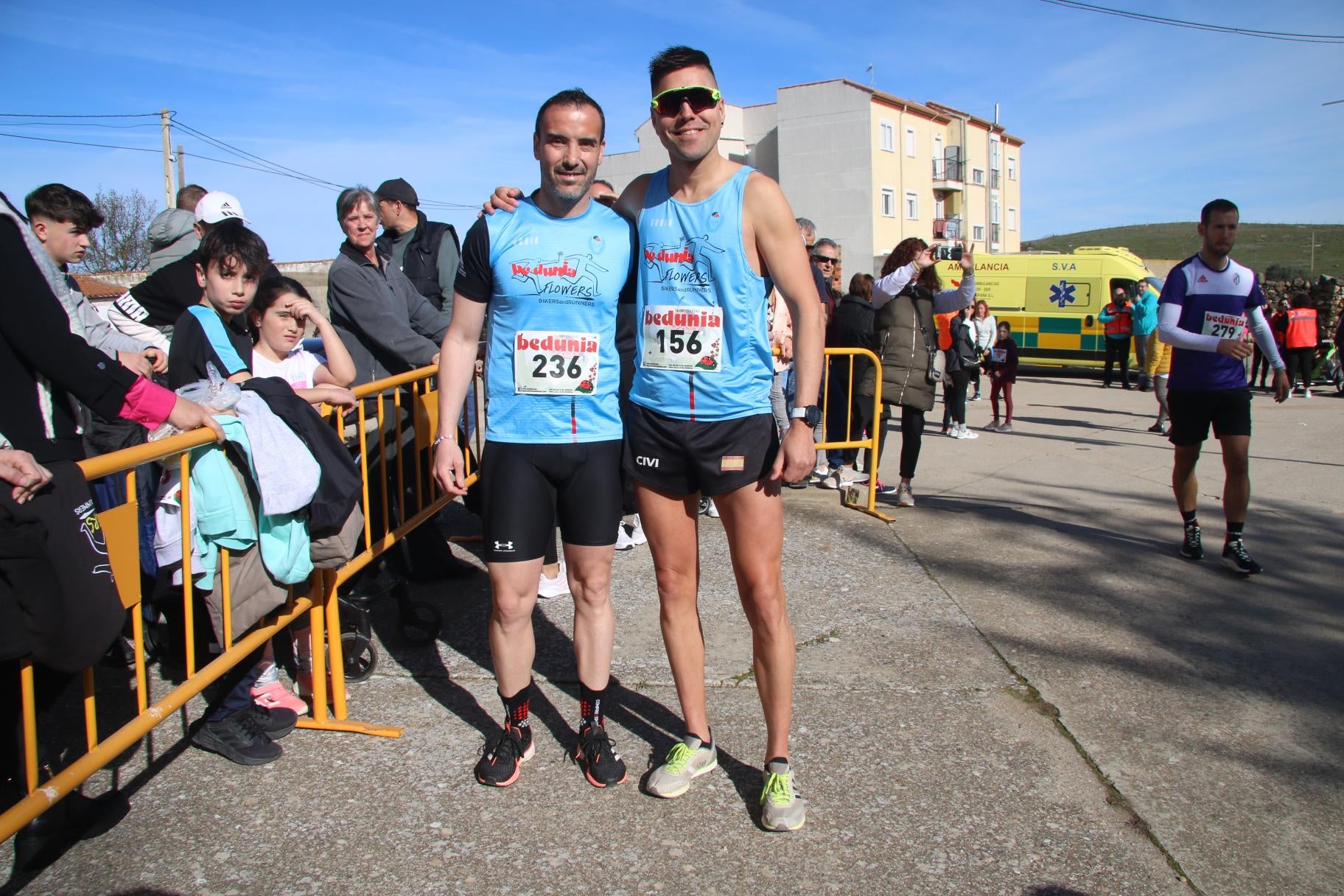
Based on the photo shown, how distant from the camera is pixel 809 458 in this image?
268cm

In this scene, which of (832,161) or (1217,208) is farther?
(832,161)

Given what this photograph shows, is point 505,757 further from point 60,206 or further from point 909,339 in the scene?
point 909,339

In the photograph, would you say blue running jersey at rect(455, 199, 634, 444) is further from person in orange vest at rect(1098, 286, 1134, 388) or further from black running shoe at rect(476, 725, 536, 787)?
person in orange vest at rect(1098, 286, 1134, 388)

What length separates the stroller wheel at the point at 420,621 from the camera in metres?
4.08

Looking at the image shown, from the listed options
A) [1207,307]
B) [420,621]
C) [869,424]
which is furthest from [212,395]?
[869,424]

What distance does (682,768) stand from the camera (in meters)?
2.95

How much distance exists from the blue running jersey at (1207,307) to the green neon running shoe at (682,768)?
3.84 m

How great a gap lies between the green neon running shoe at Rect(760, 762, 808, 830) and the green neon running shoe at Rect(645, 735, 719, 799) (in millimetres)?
249

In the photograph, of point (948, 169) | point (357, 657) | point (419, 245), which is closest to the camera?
point (357, 657)

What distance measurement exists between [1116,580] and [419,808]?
3.98 m

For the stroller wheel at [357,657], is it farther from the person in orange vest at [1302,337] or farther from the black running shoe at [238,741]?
the person in orange vest at [1302,337]

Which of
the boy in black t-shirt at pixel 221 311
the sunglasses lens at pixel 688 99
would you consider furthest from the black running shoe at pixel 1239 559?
the boy in black t-shirt at pixel 221 311

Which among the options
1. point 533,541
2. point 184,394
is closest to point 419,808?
point 533,541

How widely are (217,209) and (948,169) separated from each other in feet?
183
